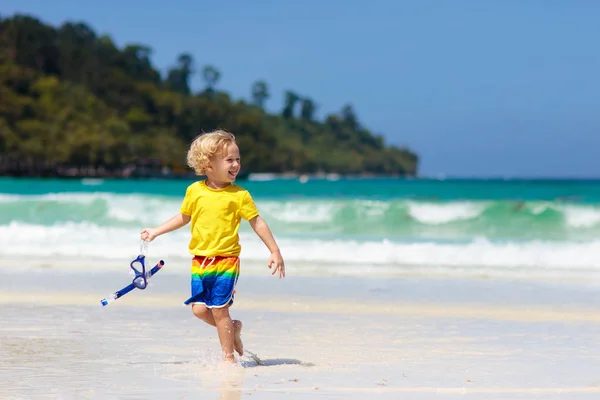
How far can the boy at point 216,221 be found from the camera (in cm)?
508

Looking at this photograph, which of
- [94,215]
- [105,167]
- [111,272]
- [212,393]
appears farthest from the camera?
[105,167]

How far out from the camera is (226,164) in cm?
506

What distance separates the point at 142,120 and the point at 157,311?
147767 millimetres

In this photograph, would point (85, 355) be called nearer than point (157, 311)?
Yes

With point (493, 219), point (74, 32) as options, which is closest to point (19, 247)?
point (493, 219)

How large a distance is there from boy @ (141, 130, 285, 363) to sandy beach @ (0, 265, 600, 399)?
1.55ft

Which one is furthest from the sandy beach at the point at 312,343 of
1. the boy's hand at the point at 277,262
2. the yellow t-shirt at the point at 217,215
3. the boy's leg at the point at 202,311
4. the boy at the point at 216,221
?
the yellow t-shirt at the point at 217,215

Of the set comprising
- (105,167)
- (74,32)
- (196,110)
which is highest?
(74,32)

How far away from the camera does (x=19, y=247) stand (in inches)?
593

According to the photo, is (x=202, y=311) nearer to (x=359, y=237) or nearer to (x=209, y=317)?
(x=209, y=317)

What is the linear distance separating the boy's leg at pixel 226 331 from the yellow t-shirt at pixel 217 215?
1.11ft

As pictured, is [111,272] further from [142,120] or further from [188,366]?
[142,120]

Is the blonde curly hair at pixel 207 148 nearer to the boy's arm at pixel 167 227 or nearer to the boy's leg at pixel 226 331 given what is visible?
the boy's arm at pixel 167 227

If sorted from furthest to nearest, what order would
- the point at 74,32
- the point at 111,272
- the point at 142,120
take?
the point at 74,32, the point at 142,120, the point at 111,272
